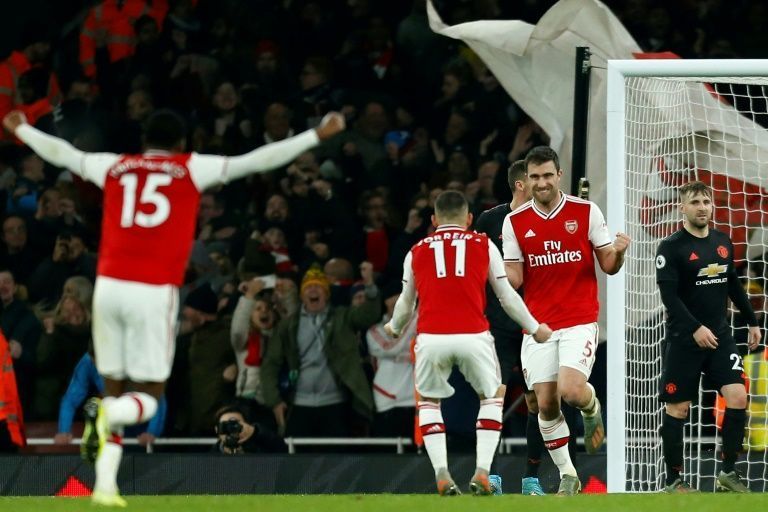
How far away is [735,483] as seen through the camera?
10477 millimetres

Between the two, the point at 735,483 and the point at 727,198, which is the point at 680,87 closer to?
the point at 727,198

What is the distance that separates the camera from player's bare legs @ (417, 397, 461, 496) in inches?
366

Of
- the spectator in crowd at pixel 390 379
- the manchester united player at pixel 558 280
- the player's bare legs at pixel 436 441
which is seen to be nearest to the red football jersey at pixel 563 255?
the manchester united player at pixel 558 280

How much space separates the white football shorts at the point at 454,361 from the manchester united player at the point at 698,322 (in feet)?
5.84

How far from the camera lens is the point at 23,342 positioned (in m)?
14.5

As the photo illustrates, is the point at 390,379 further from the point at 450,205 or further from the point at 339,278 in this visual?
the point at 450,205

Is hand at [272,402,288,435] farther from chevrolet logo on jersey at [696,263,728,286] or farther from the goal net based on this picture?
chevrolet logo on jersey at [696,263,728,286]

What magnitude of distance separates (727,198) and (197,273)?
5045 millimetres

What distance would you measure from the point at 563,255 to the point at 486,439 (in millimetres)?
1435

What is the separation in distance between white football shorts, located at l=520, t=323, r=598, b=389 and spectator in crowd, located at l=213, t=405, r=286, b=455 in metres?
3.40

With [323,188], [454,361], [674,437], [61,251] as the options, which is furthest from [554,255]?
[61,251]

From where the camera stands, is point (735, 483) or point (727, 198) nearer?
point (735, 483)

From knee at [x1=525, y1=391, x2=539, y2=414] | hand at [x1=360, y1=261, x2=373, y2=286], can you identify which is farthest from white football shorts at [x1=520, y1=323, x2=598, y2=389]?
hand at [x1=360, y1=261, x2=373, y2=286]

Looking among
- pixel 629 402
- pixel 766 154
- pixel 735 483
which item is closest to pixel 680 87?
pixel 766 154
